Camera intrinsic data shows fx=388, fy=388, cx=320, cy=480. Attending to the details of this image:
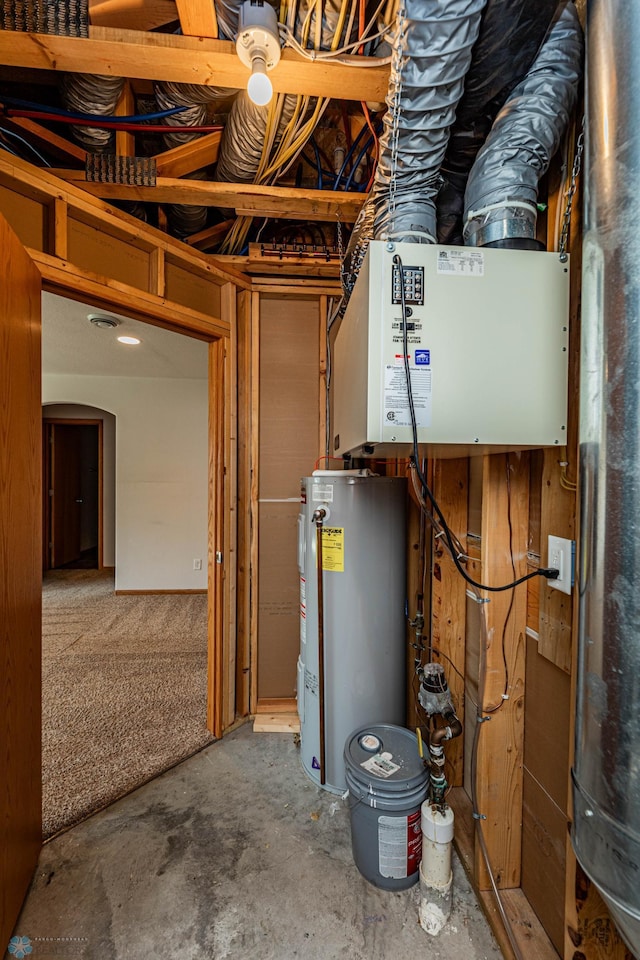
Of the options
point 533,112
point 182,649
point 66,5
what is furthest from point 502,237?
point 182,649

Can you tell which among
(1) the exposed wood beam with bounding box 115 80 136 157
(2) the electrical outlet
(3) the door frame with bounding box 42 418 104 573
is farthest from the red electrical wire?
(3) the door frame with bounding box 42 418 104 573

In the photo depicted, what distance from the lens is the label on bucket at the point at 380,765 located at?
1.29 metres

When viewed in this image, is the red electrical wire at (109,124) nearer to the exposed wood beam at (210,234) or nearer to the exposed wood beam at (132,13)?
the exposed wood beam at (132,13)

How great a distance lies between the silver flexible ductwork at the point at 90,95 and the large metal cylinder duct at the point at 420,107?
3.38 feet

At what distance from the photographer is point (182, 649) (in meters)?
3.16

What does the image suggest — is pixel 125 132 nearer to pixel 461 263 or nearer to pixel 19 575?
pixel 461 263

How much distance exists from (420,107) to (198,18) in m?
0.71

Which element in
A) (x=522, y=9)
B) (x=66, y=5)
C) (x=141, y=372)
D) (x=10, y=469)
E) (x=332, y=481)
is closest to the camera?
(x=522, y=9)

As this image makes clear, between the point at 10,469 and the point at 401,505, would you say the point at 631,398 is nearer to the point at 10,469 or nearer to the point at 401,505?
the point at 401,505

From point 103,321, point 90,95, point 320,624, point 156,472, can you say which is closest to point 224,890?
point 320,624

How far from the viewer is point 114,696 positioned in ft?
8.14

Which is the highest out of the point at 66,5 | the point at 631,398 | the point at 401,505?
the point at 66,5

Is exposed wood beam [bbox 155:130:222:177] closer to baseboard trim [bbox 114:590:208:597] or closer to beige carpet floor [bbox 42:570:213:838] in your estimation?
beige carpet floor [bbox 42:570:213:838]

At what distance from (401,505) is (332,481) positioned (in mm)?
339
